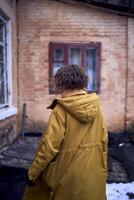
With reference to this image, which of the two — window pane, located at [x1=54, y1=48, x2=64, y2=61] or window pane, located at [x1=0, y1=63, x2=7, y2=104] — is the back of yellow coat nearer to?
window pane, located at [x1=0, y1=63, x2=7, y2=104]

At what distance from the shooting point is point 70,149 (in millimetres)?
2395

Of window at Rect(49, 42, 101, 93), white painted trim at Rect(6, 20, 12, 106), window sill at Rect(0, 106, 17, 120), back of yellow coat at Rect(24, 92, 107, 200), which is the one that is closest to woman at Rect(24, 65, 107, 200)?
back of yellow coat at Rect(24, 92, 107, 200)

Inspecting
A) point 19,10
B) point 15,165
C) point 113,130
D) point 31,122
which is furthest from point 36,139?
point 19,10

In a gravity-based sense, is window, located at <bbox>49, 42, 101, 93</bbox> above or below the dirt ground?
above

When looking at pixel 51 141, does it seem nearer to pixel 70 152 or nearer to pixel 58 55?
pixel 70 152

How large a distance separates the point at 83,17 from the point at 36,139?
3.47 metres

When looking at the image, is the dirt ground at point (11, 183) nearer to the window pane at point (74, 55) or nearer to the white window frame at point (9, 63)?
the white window frame at point (9, 63)

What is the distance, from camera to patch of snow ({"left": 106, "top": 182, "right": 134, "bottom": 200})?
4.50 meters

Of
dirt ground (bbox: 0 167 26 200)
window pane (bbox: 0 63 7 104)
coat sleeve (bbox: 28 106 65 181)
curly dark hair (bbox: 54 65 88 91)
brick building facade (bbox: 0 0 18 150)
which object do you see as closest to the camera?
coat sleeve (bbox: 28 106 65 181)

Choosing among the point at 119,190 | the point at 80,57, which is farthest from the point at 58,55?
the point at 119,190

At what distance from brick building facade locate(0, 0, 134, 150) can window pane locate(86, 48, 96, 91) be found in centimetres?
20

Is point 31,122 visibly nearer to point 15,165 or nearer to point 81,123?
point 15,165

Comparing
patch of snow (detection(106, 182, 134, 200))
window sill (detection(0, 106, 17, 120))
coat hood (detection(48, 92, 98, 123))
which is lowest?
patch of snow (detection(106, 182, 134, 200))

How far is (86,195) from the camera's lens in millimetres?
2443
